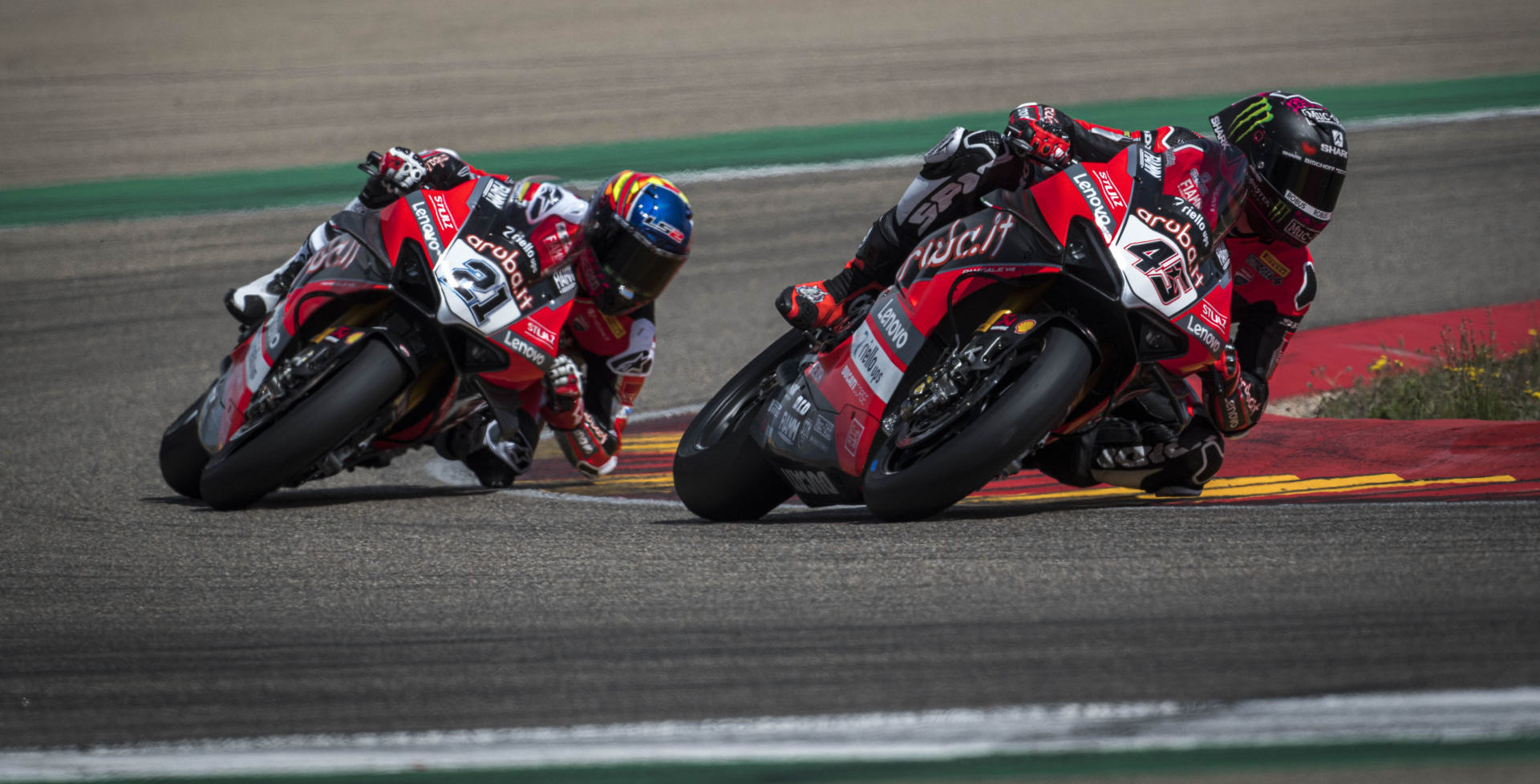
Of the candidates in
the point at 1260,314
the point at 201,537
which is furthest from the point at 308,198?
the point at 1260,314

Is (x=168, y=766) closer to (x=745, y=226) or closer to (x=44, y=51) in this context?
(x=745, y=226)

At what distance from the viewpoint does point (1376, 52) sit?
19.3m

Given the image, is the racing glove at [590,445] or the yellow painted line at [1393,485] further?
the racing glove at [590,445]

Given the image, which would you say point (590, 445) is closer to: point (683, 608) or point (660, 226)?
point (660, 226)

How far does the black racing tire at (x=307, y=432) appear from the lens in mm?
5934

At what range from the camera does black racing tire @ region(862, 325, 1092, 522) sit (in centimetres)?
473

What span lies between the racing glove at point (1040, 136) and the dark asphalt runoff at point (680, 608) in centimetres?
119

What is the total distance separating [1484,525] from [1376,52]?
52.6ft

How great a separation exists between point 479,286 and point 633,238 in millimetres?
685

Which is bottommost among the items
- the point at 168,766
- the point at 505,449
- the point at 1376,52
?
the point at 1376,52

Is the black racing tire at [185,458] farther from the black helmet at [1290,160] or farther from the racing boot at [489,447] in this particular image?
the black helmet at [1290,160]

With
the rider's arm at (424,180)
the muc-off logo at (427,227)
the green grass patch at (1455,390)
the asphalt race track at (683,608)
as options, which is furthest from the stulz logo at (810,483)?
the green grass patch at (1455,390)

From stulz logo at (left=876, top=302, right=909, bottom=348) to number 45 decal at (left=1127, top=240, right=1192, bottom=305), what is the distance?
797mm

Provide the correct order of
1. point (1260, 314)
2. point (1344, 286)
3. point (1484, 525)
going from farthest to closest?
point (1344, 286) < point (1260, 314) < point (1484, 525)
